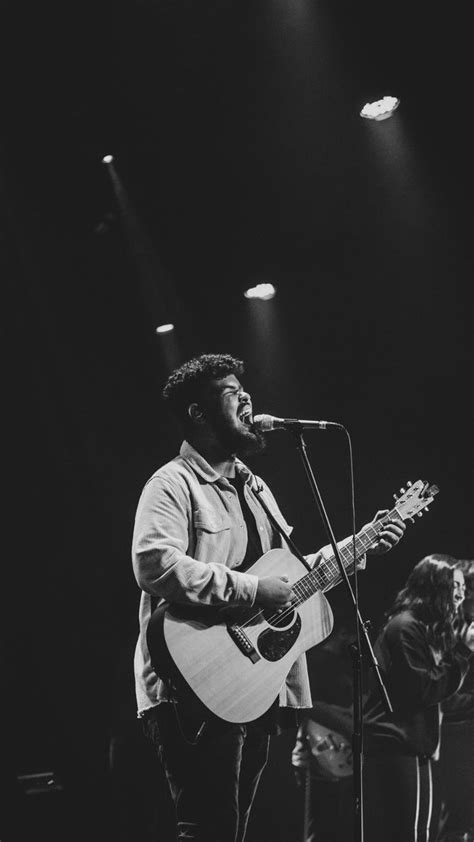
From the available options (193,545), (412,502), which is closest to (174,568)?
(193,545)

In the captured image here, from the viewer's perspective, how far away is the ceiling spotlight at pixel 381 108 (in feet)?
16.0

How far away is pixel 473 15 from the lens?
14.4 ft

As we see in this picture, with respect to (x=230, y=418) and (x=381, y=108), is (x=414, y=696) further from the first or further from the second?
(x=381, y=108)

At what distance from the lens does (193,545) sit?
288cm

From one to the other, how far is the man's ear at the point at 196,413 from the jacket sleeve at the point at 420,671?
2434mm

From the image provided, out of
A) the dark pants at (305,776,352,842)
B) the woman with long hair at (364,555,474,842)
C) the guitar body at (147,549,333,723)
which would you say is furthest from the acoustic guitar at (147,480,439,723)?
the dark pants at (305,776,352,842)

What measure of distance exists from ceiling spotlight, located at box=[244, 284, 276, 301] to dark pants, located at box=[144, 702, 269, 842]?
147 inches

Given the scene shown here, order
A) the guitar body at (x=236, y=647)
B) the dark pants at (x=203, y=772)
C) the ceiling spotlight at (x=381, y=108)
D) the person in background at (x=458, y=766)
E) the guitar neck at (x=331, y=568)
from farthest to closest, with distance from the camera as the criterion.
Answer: the ceiling spotlight at (x=381, y=108) < the person in background at (x=458, y=766) < the guitar neck at (x=331, y=568) < the guitar body at (x=236, y=647) < the dark pants at (x=203, y=772)

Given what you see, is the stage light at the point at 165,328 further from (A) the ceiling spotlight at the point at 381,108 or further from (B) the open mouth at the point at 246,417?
(B) the open mouth at the point at 246,417

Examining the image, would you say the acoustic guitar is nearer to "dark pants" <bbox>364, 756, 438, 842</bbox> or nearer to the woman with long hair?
the woman with long hair

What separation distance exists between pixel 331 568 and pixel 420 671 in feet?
6.84

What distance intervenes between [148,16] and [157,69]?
12.7 inches

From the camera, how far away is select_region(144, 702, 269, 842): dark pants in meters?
2.49

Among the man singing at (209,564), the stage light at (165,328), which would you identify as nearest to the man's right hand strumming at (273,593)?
the man singing at (209,564)
